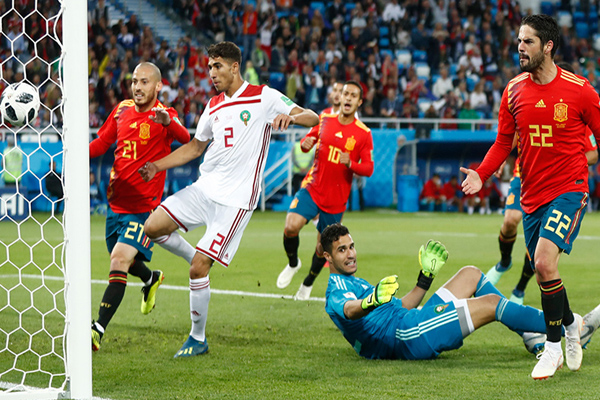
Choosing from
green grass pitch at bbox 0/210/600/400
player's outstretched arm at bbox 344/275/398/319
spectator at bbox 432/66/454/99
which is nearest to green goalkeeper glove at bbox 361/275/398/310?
player's outstretched arm at bbox 344/275/398/319

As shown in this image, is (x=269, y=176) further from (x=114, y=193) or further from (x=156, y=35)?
(x=114, y=193)

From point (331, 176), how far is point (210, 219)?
3314mm

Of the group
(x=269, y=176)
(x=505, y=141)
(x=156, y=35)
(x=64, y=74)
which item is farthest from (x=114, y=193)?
(x=156, y=35)

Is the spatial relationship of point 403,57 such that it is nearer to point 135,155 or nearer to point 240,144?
point 135,155

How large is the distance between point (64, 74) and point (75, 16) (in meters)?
0.30

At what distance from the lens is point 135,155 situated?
22.0ft

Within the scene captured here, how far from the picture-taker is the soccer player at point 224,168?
5.99 metres

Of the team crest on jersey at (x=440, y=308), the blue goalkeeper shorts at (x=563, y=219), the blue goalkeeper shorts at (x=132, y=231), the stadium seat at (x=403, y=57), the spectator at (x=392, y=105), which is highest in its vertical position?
the blue goalkeeper shorts at (x=563, y=219)

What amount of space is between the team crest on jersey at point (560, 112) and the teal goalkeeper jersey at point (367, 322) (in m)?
1.58

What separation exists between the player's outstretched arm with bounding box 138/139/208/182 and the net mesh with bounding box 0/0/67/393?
0.68 metres

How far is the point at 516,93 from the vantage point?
17.5 ft

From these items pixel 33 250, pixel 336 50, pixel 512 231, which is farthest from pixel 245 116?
pixel 336 50

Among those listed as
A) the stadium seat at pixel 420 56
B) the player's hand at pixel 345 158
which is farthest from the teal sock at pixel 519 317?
the stadium seat at pixel 420 56

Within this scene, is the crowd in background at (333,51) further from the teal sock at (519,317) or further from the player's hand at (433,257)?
the teal sock at (519,317)
